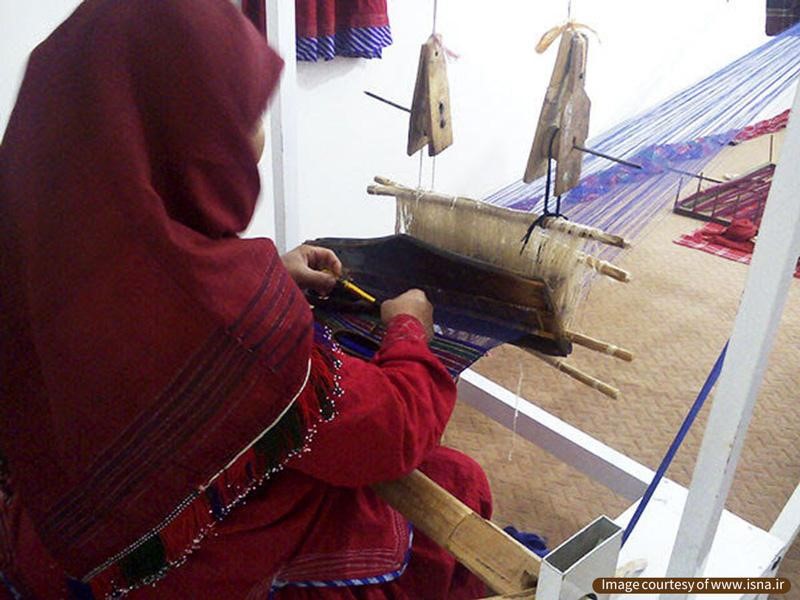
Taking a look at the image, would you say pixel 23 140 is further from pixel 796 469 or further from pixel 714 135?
pixel 796 469

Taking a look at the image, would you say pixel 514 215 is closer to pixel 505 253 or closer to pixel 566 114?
pixel 505 253

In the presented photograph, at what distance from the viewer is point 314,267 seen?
120cm

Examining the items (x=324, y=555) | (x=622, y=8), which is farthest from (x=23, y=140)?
(x=622, y=8)

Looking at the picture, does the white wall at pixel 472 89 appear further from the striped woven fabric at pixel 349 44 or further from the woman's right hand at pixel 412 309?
the woman's right hand at pixel 412 309

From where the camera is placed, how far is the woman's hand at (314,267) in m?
1.15

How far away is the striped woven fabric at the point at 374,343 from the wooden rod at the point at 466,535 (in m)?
0.23

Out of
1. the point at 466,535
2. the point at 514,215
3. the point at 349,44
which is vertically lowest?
the point at 466,535

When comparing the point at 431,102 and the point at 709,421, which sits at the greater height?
the point at 431,102

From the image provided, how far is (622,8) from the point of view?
318 cm

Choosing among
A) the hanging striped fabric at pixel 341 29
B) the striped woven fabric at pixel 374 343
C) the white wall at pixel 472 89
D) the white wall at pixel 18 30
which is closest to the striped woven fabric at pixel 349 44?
the hanging striped fabric at pixel 341 29

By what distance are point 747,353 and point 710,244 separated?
2858 millimetres

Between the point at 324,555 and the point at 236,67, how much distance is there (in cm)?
56

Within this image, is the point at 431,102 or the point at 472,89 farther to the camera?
the point at 472,89

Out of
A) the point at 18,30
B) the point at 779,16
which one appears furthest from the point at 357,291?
the point at 779,16
